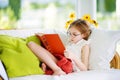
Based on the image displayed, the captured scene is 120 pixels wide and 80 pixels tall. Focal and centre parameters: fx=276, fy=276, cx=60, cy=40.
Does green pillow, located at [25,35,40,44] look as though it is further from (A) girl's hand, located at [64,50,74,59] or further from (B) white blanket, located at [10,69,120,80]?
(B) white blanket, located at [10,69,120,80]

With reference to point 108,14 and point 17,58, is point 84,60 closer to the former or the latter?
point 17,58

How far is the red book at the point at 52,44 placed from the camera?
262 cm

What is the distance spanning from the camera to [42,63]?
8.10 ft

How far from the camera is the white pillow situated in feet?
8.50

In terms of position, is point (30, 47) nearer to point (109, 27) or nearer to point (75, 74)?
point (75, 74)

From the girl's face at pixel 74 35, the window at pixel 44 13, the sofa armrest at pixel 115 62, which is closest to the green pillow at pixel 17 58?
the girl's face at pixel 74 35

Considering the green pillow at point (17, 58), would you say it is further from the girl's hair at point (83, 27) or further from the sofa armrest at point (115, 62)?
the sofa armrest at point (115, 62)

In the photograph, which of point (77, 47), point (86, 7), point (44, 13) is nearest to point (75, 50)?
point (77, 47)

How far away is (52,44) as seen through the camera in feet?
8.66

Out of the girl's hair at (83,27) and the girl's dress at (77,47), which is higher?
the girl's hair at (83,27)

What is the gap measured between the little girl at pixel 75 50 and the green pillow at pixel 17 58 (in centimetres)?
9

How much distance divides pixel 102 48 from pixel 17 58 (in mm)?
840

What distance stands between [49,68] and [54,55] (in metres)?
0.21

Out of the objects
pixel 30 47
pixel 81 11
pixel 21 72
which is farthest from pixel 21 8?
pixel 21 72
